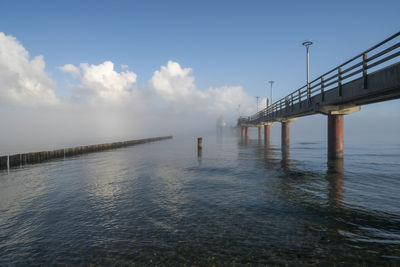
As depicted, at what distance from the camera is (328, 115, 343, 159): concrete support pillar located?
21.9 metres

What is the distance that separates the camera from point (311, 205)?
9281 millimetres

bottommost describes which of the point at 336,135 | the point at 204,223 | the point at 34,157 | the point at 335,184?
the point at 204,223

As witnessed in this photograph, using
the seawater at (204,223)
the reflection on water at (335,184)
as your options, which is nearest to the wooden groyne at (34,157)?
the seawater at (204,223)

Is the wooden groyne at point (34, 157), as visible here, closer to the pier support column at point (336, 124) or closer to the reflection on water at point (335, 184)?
the reflection on water at point (335, 184)

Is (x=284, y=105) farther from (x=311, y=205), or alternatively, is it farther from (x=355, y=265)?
(x=355, y=265)

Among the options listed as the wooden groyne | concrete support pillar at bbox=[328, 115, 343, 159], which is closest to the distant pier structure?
concrete support pillar at bbox=[328, 115, 343, 159]

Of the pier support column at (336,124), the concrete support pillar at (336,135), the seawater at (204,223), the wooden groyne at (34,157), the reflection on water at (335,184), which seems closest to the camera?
the seawater at (204,223)

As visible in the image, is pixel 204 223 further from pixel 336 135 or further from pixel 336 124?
pixel 336 135

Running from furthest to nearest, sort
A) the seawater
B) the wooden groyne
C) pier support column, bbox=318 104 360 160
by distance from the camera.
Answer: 1. the wooden groyne
2. pier support column, bbox=318 104 360 160
3. the seawater

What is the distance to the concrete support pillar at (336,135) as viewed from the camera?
71.7ft

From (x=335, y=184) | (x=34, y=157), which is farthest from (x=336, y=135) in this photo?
(x=34, y=157)

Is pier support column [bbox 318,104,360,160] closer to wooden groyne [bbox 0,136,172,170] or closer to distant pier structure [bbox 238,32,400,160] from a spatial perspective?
distant pier structure [bbox 238,32,400,160]

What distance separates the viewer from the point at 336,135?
22172mm

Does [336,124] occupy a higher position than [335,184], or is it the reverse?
[336,124]
